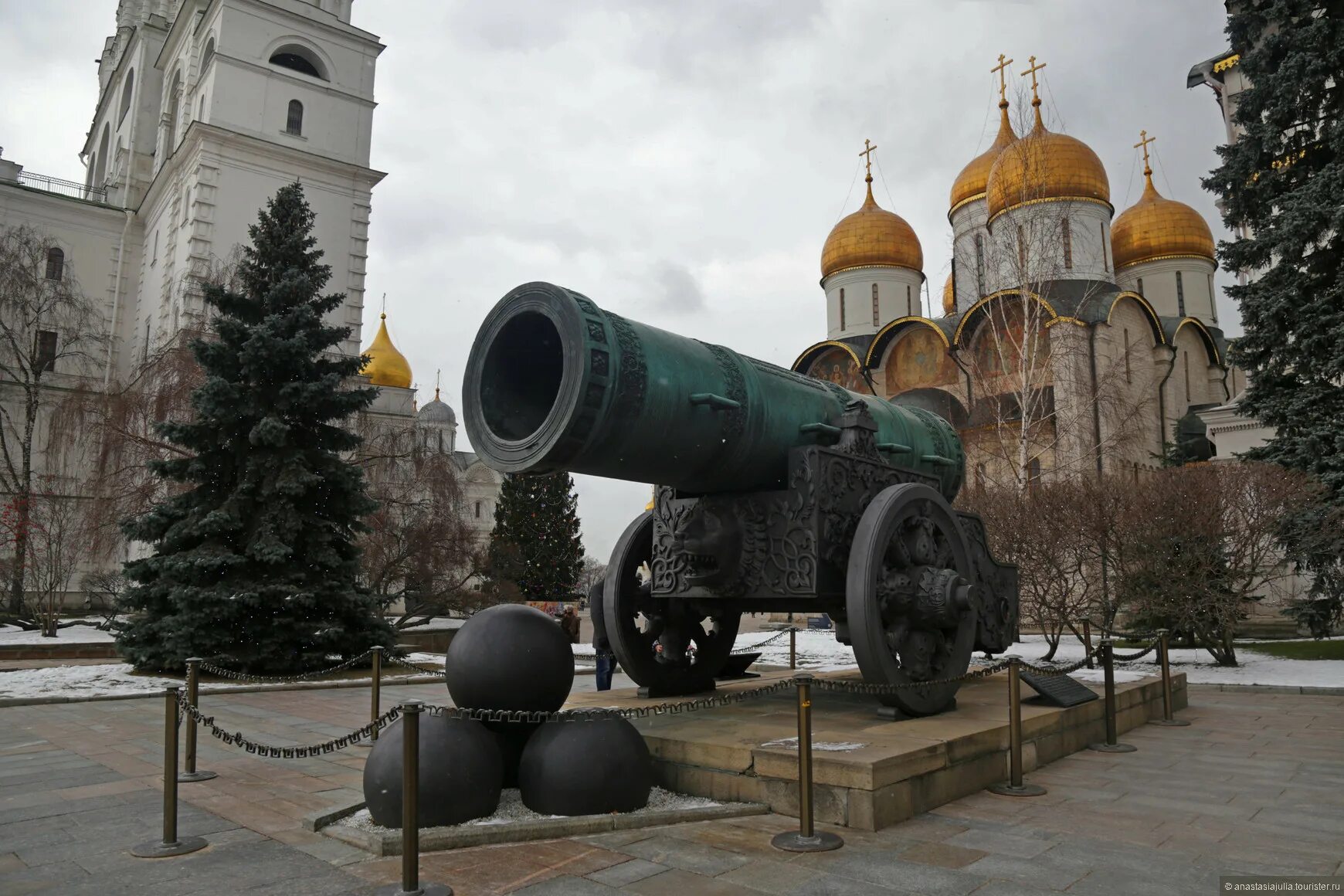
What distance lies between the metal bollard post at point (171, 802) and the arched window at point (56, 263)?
33302mm

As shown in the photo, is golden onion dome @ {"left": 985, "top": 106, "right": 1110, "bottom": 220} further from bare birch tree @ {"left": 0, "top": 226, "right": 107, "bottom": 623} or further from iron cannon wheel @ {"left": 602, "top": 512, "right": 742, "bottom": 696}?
bare birch tree @ {"left": 0, "top": 226, "right": 107, "bottom": 623}

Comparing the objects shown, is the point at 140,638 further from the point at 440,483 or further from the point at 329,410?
the point at 440,483

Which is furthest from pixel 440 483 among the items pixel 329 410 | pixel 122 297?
pixel 122 297

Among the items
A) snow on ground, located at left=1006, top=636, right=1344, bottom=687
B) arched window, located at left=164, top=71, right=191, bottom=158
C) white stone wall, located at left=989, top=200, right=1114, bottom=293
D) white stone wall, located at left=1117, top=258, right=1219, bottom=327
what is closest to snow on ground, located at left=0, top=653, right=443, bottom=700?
snow on ground, located at left=1006, top=636, right=1344, bottom=687

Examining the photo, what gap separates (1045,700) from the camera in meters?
6.64

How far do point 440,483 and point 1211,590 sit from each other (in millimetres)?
13908

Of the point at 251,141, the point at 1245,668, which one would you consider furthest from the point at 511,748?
the point at 251,141

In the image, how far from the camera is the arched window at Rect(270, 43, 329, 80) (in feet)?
101

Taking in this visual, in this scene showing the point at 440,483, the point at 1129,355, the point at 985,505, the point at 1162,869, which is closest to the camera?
the point at 1162,869

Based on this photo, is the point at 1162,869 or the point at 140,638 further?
the point at 140,638

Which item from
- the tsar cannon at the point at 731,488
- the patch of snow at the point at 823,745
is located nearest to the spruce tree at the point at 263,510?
the tsar cannon at the point at 731,488

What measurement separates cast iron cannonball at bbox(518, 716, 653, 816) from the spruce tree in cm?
878

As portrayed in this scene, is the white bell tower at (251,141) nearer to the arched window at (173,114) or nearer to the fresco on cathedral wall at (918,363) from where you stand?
the arched window at (173,114)

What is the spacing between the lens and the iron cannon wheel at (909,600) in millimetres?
5246
